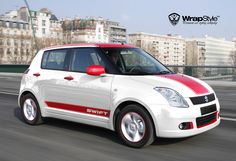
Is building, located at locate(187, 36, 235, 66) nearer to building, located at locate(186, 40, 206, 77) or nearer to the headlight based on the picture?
building, located at locate(186, 40, 206, 77)

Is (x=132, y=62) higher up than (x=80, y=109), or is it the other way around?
(x=132, y=62)

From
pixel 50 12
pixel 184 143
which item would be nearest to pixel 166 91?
pixel 184 143

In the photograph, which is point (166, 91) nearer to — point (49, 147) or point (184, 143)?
point (184, 143)

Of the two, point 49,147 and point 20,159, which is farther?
point 49,147

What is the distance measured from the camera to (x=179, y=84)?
215 inches

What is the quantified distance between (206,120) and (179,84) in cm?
72

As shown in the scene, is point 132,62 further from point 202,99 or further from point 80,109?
point 202,99

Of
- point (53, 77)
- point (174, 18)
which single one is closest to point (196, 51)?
point (174, 18)

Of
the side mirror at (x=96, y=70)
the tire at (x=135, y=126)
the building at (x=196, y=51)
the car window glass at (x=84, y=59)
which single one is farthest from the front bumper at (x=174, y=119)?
the building at (x=196, y=51)

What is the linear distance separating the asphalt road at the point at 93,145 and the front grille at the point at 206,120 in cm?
38

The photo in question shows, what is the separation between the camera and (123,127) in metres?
5.66

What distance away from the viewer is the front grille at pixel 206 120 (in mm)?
5363

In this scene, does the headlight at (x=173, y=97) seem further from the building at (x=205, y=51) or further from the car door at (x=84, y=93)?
the building at (x=205, y=51)

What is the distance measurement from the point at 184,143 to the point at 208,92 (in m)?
0.92
